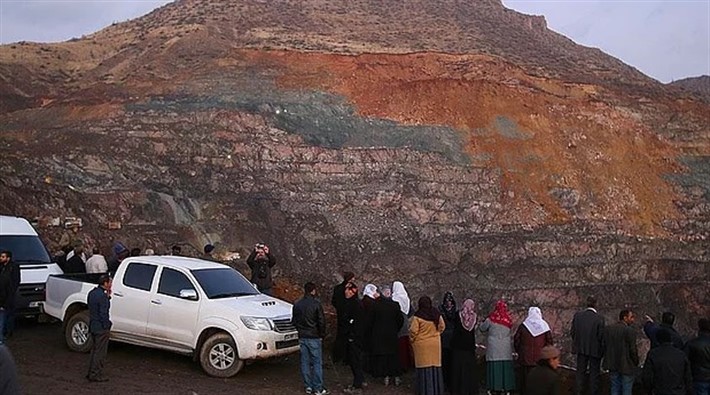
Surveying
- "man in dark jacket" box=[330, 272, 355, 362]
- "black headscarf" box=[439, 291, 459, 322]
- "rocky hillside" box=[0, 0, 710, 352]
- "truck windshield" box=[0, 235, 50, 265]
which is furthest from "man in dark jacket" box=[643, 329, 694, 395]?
"rocky hillside" box=[0, 0, 710, 352]

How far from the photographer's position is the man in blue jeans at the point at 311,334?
11266 millimetres

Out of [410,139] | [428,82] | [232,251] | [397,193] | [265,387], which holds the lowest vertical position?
[265,387]

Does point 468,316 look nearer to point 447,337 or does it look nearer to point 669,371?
point 447,337

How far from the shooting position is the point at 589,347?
11.8 metres

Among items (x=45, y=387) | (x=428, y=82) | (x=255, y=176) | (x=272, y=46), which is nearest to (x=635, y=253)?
(x=428, y=82)

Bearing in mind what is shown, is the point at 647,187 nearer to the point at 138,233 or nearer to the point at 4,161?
the point at 138,233

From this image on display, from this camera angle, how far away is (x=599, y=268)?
98.3 ft

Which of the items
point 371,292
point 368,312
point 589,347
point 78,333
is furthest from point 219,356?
point 589,347

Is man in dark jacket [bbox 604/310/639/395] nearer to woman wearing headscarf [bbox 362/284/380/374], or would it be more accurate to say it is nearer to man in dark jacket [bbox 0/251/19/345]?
woman wearing headscarf [bbox 362/284/380/374]

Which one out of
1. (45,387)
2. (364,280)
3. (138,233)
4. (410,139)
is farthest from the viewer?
(410,139)

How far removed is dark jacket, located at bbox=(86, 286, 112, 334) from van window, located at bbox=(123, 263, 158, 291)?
1431 mm

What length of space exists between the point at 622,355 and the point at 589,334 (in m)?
0.92

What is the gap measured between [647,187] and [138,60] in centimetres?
2451

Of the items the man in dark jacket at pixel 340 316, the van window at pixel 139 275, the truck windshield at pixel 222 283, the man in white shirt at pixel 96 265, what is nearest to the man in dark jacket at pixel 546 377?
the man in dark jacket at pixel 340 316
